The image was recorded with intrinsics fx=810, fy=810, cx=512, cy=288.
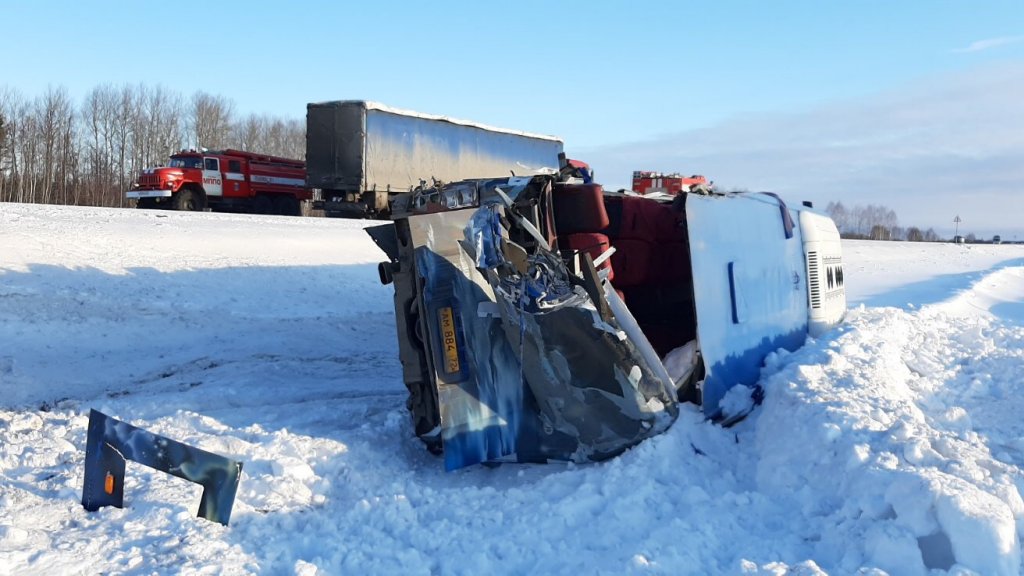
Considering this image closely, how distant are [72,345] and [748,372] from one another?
6.76 meters

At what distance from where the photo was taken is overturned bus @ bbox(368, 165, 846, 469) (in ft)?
15.2

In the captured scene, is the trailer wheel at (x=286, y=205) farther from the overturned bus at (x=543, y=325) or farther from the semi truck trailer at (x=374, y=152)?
the overturned bus at (x=543, y=325)

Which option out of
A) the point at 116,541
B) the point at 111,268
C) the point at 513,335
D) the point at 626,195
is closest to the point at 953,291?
the point at 626,195

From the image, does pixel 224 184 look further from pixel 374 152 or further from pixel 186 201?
pixel 374 152

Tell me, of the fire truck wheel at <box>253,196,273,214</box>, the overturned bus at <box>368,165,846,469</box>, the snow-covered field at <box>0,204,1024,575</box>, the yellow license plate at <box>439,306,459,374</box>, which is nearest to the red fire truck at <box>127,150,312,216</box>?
the fire truck wheel at <box>253,196,273,214</box>

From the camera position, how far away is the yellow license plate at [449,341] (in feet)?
16.3

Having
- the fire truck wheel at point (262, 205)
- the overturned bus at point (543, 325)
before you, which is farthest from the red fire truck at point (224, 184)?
the overturned bus at point (543, 325)

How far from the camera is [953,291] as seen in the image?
15.2m

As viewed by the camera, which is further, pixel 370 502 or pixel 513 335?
pixel 513 335

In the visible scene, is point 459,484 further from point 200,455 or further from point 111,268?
point 111,268

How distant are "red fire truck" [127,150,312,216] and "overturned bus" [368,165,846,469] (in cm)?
2175

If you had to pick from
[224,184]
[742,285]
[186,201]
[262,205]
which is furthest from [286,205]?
[742,285]

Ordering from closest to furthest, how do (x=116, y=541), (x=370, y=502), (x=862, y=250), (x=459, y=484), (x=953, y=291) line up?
(x=116, y=541) < (x=370, y=502) < (x=459, y=484) < (x=953, y=291) < (x=862, y=250)

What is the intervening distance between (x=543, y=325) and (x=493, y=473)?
1.02m
